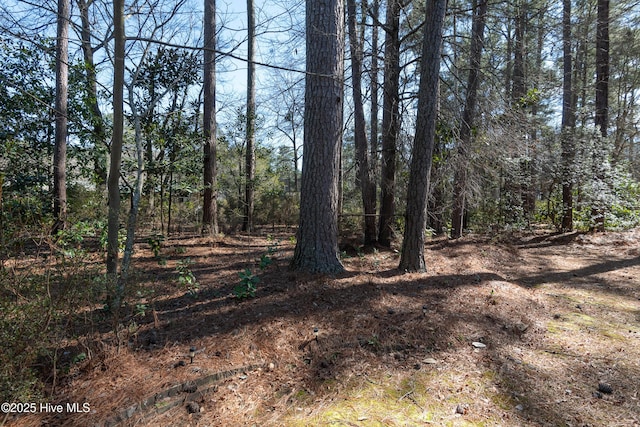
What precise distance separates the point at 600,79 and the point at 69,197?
15.7 meters

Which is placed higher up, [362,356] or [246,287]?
[246,287]

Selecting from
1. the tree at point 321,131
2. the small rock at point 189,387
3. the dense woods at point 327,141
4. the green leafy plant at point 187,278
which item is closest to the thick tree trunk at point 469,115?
the dense woods at point 327,141

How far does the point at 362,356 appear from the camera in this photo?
109 inches

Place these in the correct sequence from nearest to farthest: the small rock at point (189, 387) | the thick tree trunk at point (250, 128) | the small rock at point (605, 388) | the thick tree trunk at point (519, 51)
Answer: the small rock at point (189, 387)
the small rock at point (605, 388)
the thick tree trunk at point (519, 51)
the thick tree trunk at point (250, 128)

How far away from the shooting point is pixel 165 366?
2.48m

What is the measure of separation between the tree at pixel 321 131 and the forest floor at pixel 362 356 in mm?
521

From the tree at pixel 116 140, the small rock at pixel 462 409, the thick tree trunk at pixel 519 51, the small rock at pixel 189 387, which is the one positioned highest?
the thick tree trunk at pixel 519 51

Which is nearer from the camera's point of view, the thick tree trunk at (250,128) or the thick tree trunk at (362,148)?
the thick tree trunk at (362,148)

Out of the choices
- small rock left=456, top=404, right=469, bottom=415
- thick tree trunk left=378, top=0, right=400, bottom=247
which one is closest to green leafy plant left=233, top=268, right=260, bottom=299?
small rock left=456, top=404, right=469, bottom=415

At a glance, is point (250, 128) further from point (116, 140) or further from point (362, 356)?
point (362, 356)

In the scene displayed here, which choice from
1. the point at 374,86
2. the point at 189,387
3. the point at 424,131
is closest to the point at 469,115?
the point at 374,86

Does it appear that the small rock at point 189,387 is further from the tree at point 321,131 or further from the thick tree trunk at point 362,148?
the thick tree trunk at point 362,148

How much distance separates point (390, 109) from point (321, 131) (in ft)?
10.1

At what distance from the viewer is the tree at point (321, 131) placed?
4.45 meters
